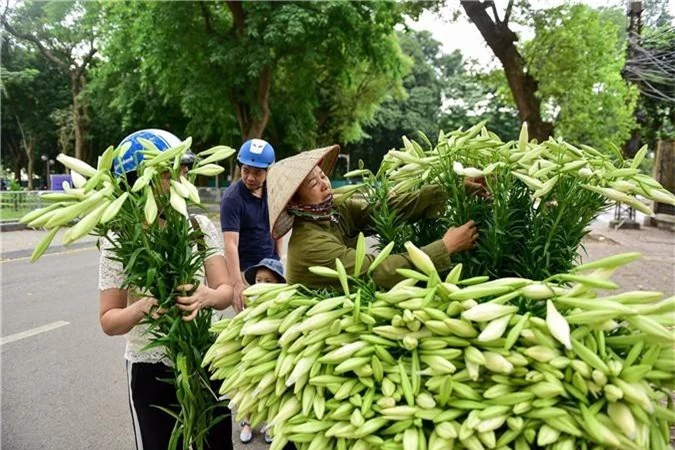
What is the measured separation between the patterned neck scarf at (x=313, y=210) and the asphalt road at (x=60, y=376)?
1862 mm

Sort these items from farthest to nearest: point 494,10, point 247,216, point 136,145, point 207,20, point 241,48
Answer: point 207,20 → point 241,48 → point 494,10 → point 247,216 → point 136,145

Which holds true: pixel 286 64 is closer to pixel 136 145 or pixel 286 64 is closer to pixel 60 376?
pixel 60 376

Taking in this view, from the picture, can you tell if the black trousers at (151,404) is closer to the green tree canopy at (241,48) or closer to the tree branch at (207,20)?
the green tree canopy at (241,48)

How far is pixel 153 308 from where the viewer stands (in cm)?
149

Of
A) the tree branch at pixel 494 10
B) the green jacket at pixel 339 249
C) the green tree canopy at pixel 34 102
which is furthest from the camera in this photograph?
the green tree canopy at pixel 34 102

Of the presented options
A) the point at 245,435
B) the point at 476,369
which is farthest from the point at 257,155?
the point at 476,369

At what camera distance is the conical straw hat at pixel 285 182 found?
1.63 meters

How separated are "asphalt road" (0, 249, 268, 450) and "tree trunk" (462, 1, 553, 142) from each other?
26.3ft

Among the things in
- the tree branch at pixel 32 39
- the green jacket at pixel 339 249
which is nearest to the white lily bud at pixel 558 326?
the green jacket at pixel 339 249

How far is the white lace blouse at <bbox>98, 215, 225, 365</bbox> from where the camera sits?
1.62 metres

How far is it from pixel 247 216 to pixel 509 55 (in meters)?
8.04

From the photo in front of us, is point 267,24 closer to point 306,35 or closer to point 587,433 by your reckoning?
point 306,35

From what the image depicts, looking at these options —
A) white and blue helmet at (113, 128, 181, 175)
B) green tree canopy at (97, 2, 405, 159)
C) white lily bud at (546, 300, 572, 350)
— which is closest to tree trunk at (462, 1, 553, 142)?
green tree canopy at (97, 2, 405, 159)

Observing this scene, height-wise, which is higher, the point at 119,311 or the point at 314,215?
the point at 314,215
